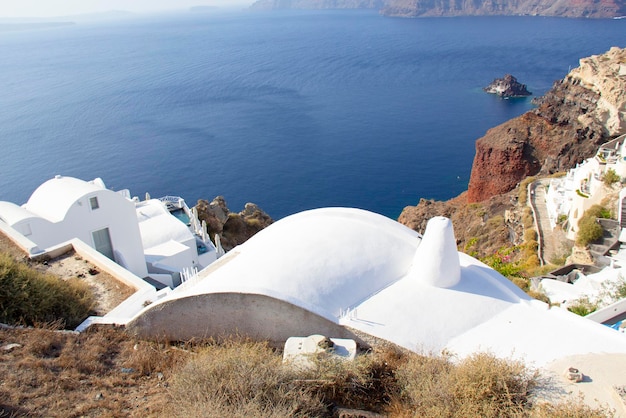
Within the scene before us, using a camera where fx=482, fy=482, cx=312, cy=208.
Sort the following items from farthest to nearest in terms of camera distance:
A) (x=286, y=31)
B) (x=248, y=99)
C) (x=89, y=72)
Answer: (x=286, y=31) < (x=89, y=72) < (x=248, y=99)

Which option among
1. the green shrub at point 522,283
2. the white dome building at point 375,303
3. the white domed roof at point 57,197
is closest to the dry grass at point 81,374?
the white dome building at point 375,303

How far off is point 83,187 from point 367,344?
12.5 meters

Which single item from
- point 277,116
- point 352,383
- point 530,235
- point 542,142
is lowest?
point 530,235

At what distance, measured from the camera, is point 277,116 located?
7281 cm

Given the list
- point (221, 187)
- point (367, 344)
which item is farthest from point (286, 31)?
point (367, 344)

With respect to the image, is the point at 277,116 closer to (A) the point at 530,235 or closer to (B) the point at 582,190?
(A) the point at 530,235

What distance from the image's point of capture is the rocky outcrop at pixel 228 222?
32.6 meters

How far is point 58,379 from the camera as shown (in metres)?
7.74

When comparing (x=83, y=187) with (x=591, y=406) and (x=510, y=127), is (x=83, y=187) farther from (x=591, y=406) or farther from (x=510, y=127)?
(x=510, y=127)

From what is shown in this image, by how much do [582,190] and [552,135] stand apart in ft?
83.0

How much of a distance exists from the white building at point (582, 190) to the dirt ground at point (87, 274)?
2184cm

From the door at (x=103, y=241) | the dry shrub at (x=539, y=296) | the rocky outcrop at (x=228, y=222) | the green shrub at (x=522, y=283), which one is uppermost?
the door at (x=103, y=241)

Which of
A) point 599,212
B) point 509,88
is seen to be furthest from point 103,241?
point 509,88

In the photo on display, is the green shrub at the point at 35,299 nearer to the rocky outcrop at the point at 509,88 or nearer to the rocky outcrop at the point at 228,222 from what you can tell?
the rocky outcrop at the point at 228,222
